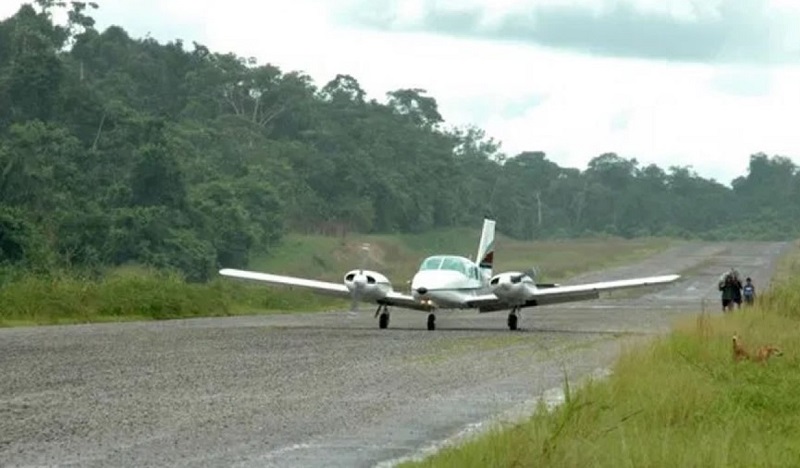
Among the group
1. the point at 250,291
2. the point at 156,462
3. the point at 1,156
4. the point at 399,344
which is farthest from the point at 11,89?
the point at 156,462

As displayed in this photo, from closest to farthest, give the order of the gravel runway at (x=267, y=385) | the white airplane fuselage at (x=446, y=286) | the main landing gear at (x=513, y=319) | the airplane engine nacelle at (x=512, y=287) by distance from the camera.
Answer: the gravel runway at (x=267, y=385)
the white airplane fuselage at (x=446, y=286)
the airplane engine nacelle at (x=512, y=287)
the main landing gear at (x=513, y=319)

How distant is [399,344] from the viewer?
Result: 1188 inches

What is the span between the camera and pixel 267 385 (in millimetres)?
20156

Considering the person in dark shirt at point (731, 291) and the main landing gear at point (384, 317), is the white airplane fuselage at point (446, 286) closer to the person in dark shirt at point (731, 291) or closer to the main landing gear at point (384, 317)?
the main landing gear at point (384, 317)

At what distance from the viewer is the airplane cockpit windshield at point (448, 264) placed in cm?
3603

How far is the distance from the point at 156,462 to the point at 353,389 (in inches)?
299

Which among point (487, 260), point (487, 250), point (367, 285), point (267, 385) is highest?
point (487, 250)

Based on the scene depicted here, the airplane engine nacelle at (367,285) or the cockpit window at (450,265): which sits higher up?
the cockpit window at (450,265)

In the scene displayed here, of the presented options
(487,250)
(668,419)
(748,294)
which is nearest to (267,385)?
(668,419)

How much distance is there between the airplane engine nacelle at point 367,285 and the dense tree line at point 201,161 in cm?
1557

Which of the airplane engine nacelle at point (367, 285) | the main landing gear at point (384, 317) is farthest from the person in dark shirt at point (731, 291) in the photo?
the airplane engine nacelle at point (367, 285)

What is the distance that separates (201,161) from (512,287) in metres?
41.0

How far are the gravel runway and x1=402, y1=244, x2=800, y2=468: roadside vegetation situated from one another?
1169mm

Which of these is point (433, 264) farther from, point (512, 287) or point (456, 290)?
point (512, 287)
